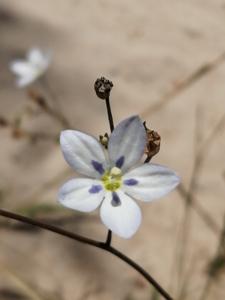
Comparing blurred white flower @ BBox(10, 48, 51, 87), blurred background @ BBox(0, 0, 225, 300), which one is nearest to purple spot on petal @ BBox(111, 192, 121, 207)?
blurred background @ BBox(0, 0, 225, 300)

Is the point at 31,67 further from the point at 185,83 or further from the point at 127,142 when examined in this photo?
the point at 127,142

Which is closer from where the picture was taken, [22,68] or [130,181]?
[130,181]

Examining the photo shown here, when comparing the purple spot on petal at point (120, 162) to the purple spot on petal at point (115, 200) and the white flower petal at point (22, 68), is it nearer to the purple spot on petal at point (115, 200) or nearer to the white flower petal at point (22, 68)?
the purple spot on petal at point (115, 200)

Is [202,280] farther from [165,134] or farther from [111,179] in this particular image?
[111,179]

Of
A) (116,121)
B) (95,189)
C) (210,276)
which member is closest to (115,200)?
(95,189)

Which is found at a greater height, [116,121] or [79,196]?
[116,121]

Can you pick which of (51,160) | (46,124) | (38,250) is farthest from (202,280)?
(46,124)

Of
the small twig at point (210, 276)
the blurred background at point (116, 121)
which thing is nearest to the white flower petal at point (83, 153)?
the blurred background at point (116, 121)
